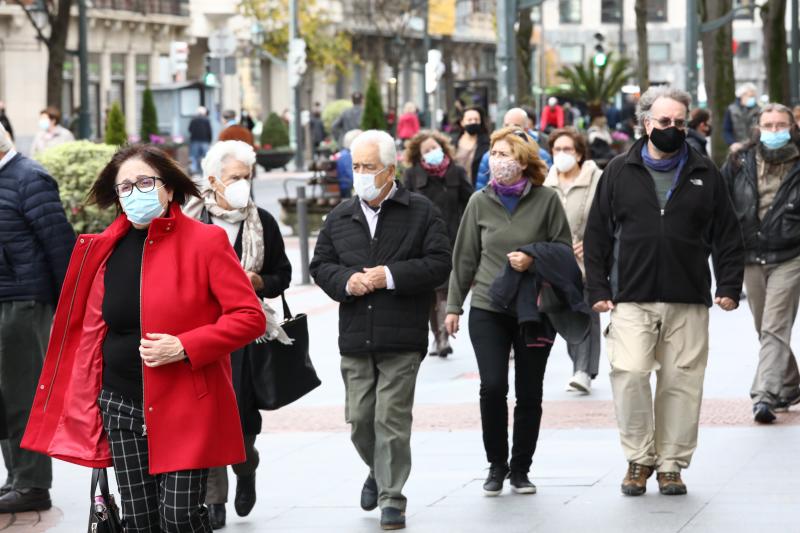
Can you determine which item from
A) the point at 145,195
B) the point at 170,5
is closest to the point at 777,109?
the point at 145,195

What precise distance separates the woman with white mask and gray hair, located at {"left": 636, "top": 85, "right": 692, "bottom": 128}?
3314mm

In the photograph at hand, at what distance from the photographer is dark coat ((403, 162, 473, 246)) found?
13281mm

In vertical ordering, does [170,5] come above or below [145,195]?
above

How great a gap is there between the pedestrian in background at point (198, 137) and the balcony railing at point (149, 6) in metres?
18.6

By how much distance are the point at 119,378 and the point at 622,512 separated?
2798 millimetres

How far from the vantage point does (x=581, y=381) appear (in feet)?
38.4

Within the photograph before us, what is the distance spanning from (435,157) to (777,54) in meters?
20.0

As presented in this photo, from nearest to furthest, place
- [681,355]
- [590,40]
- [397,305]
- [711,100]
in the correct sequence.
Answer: [397,305], [681,355], [711,100], [590,40]

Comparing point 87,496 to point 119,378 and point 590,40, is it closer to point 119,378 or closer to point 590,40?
point 119,378

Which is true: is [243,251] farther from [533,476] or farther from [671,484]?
[671,484]

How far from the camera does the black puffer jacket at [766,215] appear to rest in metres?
10.1

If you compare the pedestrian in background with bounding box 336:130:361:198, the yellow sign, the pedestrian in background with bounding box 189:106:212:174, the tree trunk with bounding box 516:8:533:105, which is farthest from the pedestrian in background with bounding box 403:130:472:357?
the yellow sign

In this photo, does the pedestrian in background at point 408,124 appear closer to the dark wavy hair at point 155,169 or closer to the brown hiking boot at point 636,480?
the brown hiking boot at point 636,480

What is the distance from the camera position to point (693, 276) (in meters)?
8.23
